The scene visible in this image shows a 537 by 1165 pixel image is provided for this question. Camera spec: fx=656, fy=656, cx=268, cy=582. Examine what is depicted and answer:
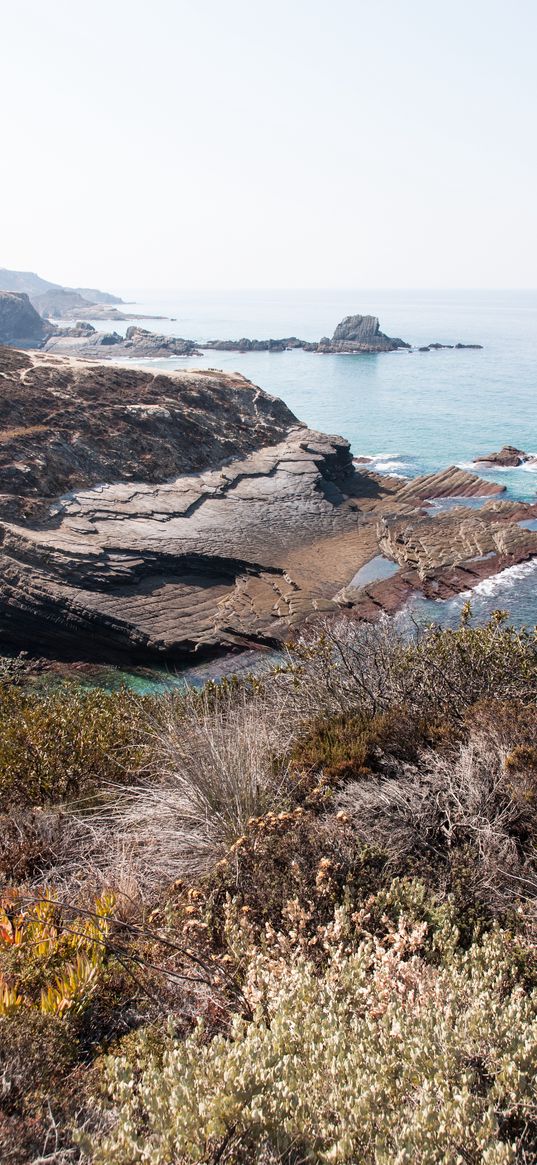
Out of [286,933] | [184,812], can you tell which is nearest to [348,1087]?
[286,933]

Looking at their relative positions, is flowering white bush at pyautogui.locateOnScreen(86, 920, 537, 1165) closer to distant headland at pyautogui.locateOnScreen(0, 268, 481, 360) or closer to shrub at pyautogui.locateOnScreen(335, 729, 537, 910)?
shrub at pyautogui.locateOnScreen(335, 729, 537, 910)

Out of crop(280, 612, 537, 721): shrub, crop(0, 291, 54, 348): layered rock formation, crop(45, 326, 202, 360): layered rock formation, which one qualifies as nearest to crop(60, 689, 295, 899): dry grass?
crop(280, 612, 537, 721): shrub

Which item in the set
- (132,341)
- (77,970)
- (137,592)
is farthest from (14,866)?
(132,341)

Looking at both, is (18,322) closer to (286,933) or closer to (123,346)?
(123,346)

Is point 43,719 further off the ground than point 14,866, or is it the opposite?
point 14,866

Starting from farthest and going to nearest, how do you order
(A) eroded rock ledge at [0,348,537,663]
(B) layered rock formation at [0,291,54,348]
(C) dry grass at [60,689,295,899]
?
(B) layered rock formation at [0,291,54,348] → (A) eroded rock ledge at [0,348,537,663] → (C) dry grass at [60,689,295,899]

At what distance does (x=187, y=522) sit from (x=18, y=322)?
125 metres

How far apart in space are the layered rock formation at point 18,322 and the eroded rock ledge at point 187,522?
10500cm

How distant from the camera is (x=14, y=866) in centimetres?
446

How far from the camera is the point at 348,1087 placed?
1.97m

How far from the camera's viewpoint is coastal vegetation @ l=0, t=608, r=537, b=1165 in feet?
6.40

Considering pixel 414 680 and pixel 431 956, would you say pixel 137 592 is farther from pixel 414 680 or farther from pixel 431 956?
pixel 431 956

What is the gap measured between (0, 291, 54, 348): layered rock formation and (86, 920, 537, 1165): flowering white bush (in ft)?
460

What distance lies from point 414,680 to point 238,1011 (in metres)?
4.21
